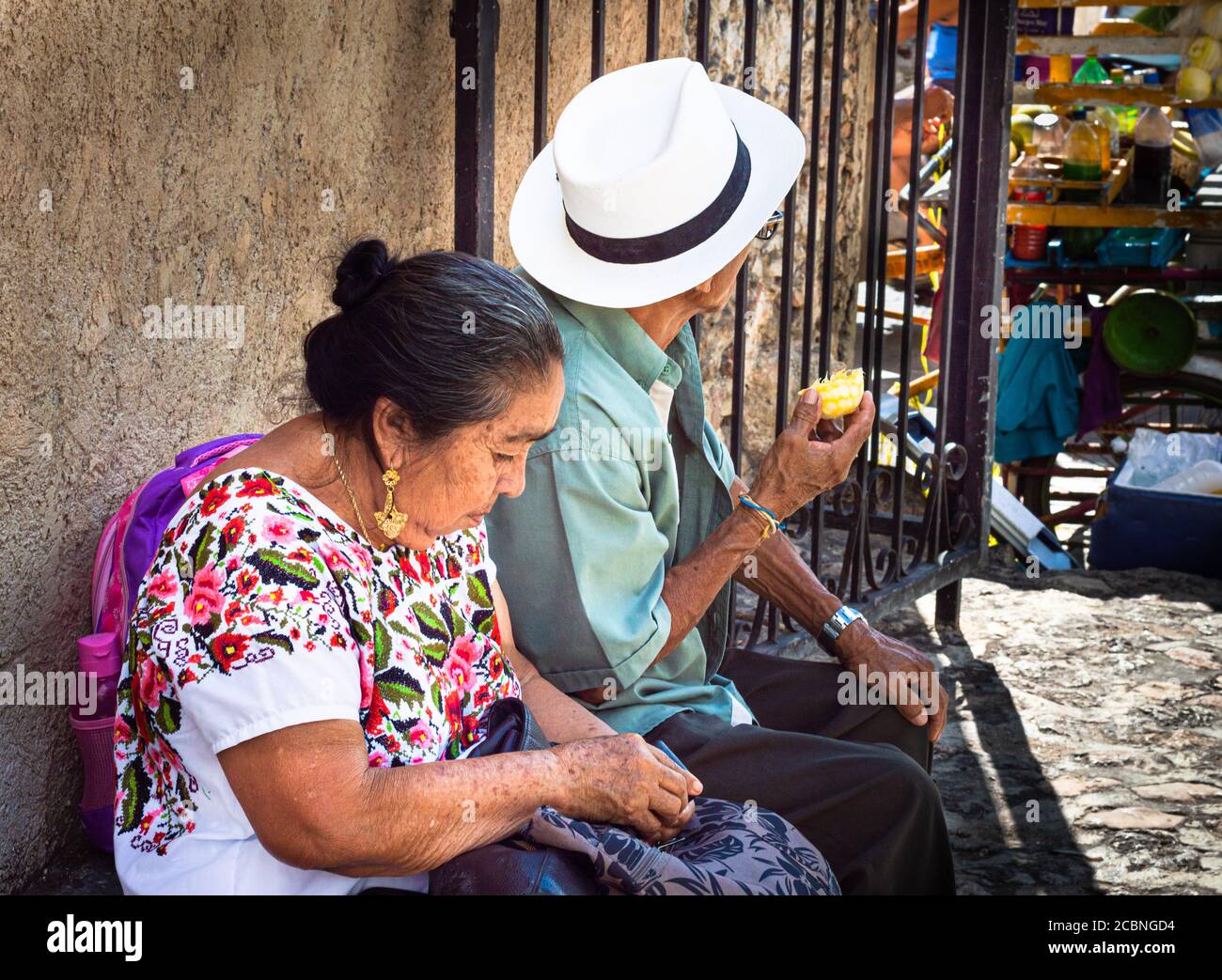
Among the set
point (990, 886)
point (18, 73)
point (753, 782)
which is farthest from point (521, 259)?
point (990, 886)

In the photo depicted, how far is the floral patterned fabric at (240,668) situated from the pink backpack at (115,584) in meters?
0.38

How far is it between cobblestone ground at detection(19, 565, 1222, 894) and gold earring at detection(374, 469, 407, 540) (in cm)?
93

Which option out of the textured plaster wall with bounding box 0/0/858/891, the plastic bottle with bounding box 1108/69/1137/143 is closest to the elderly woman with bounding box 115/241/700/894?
the textured plaster wall with bounding box 0/0/858/891

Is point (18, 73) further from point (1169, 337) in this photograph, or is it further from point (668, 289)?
point (1169, 337)

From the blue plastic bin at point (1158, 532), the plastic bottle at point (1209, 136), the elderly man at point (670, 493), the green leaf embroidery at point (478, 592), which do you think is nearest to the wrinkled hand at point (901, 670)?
the elderly man at point (670, 493)

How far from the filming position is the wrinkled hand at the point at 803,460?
91.6 inches

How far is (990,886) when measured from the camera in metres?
2.75

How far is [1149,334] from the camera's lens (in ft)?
21.4

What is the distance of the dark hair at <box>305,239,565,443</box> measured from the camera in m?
1.62

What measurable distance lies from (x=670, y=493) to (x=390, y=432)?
679 millimetres

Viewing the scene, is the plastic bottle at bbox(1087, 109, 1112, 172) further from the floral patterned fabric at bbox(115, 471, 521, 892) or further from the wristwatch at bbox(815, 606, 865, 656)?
the floral patterned fabric at bbox(115, 471, 521, 892)

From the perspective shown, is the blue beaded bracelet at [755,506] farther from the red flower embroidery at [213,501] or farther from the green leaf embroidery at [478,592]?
the red flower embroidery at [213,501]

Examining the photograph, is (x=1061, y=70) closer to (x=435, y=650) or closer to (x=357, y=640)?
(x=435, y=650)
